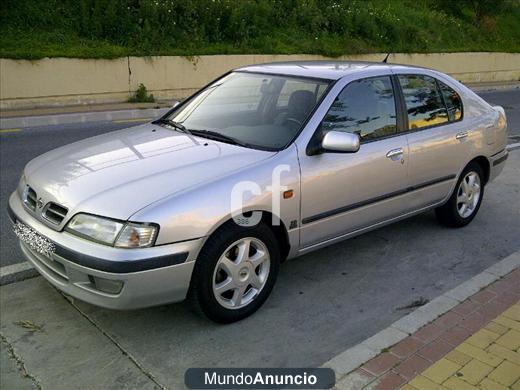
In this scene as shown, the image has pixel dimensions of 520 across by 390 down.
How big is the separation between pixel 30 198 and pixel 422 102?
10.7 ft

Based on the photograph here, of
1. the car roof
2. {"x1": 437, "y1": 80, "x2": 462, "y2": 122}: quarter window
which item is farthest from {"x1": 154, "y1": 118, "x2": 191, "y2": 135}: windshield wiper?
{"x1": 437, "y1": 80, "x2": 462, "y2": 122}: quarter window

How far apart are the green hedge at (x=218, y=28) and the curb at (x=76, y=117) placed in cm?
205

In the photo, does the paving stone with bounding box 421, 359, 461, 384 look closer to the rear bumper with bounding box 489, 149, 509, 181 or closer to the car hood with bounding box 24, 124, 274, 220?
the car hood with bounding box 24, 124, 274, 220

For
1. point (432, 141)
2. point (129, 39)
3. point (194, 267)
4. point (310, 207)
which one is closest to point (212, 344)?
point (194, 267)

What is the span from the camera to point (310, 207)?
3689mm

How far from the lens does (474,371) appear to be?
2.90 meters

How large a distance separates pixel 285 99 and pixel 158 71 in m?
11.2

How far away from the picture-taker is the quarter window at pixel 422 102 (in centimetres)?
452

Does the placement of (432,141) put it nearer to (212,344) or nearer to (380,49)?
(212,344)

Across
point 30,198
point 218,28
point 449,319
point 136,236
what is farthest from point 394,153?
point 218,28

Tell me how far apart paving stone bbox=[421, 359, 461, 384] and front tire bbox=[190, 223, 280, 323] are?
3.80ft

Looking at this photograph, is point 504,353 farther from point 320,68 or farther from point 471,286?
Answer: point 320,68

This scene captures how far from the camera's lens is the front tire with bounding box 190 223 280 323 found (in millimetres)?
3191

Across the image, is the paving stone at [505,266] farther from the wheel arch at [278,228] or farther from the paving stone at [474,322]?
the wheel arch at [278,228]
